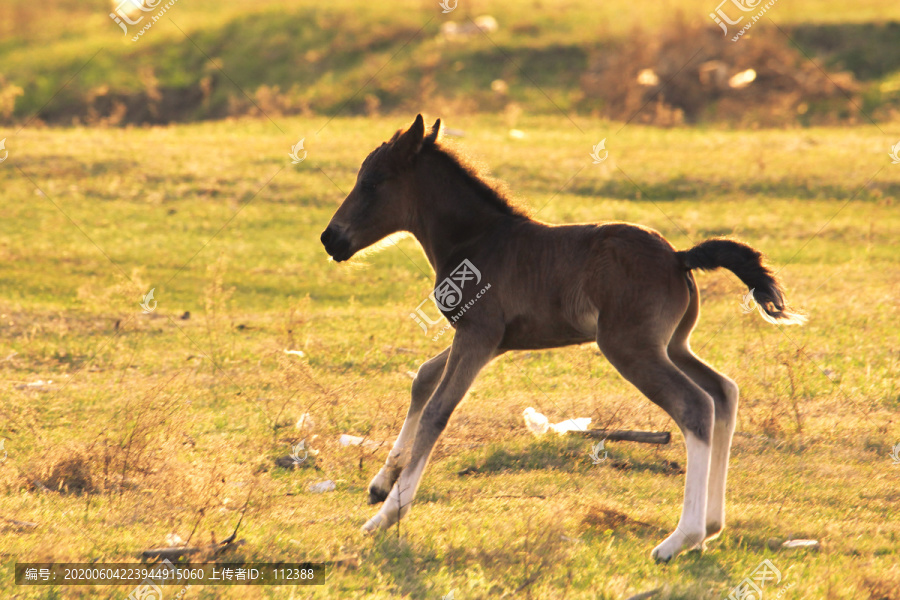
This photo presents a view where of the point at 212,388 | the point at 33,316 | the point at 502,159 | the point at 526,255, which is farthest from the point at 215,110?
the point at 526,255

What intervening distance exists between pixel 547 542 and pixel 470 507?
3.64 ft

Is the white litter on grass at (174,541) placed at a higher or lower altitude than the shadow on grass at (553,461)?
higher

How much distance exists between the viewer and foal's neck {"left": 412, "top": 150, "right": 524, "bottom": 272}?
7004 millimetres

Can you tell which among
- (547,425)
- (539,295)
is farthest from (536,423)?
(539,295)

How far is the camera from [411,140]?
22.8 feet

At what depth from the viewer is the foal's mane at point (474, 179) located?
7.04 metres

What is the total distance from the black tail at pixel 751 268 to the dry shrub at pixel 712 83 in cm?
2121

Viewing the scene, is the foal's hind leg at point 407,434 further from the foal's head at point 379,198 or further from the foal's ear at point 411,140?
the foal's ear at point 411,140

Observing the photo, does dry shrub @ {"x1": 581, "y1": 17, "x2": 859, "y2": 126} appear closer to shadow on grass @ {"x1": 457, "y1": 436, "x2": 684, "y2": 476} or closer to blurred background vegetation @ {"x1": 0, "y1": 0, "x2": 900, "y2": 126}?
blurred background vegetation @ {"x1": 0, "y1": 0, "x2": 900, "y2": 126}

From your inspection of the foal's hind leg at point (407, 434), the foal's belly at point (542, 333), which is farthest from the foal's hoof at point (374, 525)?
the foal's belly at point (542, 333)

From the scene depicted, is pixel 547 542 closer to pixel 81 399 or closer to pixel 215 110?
pixel 81 399

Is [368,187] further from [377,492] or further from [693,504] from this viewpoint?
[693,504]

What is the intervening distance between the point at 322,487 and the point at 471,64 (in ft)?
88.7

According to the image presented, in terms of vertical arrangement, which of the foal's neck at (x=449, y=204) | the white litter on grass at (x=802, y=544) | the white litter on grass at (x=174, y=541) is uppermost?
the foal's neck at (x=449, y=204)
